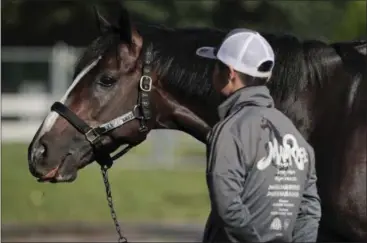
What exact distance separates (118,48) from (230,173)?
1809mm

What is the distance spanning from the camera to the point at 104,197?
48.0ft

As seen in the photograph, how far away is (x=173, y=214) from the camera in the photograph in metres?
13.0

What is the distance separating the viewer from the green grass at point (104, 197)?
42.4ft

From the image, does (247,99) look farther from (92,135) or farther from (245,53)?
(92,135)

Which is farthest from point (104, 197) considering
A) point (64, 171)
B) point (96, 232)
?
point (64, 171)

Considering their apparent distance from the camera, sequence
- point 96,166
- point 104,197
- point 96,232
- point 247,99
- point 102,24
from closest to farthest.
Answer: point 247,99
point 102,24
point 96,232
point 104,197
point 96,166

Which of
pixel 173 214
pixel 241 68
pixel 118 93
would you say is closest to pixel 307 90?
pixel 118 93

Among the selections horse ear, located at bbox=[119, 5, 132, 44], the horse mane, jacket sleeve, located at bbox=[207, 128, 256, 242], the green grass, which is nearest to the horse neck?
the horse mane

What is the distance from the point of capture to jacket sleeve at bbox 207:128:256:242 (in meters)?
3.70

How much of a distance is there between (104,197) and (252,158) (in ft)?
36.2

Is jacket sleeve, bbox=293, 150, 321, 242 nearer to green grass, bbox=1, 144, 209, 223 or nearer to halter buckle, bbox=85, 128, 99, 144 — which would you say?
halter buckle, bbox=85, 128, 99, 144

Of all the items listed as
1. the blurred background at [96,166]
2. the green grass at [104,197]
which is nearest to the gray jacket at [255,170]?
the blurred background at [96,166]

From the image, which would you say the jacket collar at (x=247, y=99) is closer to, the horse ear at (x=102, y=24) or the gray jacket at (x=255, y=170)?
the gray jacket at (x=255, y=170)

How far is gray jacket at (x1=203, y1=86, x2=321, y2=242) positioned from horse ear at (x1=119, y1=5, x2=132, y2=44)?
1.49 meters
